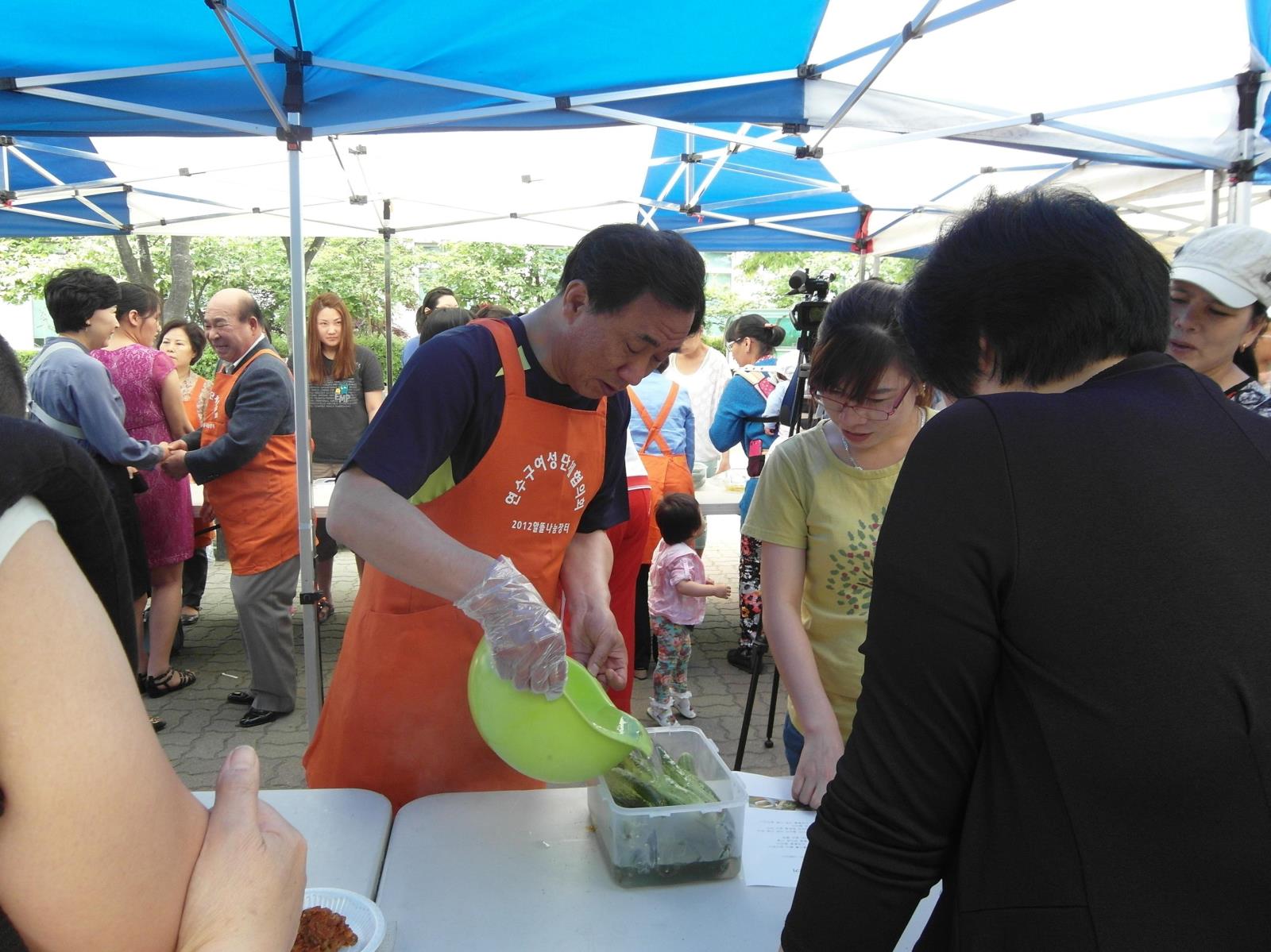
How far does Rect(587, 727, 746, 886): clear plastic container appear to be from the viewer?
1.26 metres

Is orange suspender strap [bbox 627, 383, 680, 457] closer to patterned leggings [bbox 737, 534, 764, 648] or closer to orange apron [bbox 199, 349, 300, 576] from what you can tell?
patterned leggings [bbox 737, 534, 764, 648]

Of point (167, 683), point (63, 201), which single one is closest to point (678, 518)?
point (167, 683)

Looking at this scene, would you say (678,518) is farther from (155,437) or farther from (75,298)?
(75,298)

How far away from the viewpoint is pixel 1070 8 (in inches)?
128

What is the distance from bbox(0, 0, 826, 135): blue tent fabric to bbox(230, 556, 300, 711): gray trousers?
5.95ft

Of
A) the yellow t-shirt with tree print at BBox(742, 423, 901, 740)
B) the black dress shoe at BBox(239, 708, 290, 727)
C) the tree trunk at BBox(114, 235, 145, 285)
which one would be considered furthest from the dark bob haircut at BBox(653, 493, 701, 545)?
the tree trunk at BBox(114, 235, 145, 285)

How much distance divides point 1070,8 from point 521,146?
10.7 ft

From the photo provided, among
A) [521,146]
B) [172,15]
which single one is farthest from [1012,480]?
[521,146]

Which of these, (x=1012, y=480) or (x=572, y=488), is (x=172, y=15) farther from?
(x=1012, y=480)

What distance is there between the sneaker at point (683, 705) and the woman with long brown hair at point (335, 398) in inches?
81.3

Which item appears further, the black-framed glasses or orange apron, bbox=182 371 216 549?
orange apron, bbox=182 371 216 549

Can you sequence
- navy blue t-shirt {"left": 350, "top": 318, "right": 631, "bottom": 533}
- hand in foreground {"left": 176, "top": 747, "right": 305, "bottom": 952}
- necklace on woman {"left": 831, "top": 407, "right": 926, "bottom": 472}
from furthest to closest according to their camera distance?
necklace on woman {"left": 831, "top": 407, "right": 926, "bottom": 472}
navy blue t-shirt {"left": 350, "top": 318, "right": 631, "bottom": 533}
hand in foreground {"left": 176, "top": 747, "right": 305, "bottom": 952}

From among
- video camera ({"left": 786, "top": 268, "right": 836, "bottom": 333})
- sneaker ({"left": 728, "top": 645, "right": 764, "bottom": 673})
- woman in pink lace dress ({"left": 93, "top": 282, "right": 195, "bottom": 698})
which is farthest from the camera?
sneaker ({"left": 728, "top": 645, "right": 764, "bottom": 673})

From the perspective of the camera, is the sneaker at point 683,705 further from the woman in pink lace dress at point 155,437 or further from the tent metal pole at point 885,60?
the tent metal pole at point 885,60
